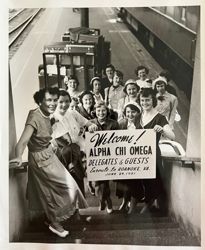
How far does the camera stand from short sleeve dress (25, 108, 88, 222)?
54cm

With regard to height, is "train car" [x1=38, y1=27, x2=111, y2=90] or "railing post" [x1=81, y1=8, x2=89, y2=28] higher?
"railing post" [x1=81, y1=8, x2=89, y2=28]

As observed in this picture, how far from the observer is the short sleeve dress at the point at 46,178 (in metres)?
0.54

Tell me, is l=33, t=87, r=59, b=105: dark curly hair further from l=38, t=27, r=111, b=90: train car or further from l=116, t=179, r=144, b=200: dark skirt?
l=116, t=179, r=144, b=200: dark skirt

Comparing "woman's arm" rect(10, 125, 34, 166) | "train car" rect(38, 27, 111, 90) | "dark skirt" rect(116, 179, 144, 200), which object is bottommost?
"dark skirt" rect(116, 179, 144, 200)

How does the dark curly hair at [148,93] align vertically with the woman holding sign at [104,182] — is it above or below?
above

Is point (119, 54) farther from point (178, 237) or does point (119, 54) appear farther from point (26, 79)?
point (178, 237)

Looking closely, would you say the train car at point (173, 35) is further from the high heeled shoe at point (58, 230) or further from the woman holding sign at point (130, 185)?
the high heeled shoe at point (58, 230)

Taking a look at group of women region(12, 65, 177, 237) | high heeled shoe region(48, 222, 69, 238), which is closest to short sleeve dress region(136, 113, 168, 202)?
group of women region(12, 65, 177, 237)

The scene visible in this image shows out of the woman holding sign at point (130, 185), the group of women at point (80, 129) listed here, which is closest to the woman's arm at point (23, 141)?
the group of women at point (80, 129)

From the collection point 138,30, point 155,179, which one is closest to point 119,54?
point 138,30

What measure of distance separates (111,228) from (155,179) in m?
0.08

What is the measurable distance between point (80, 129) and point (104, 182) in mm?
69

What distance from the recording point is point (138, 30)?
1.76ft

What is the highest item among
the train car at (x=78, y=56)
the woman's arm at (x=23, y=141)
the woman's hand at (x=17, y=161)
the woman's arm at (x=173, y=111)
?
the train car at (x=78, y=56)
